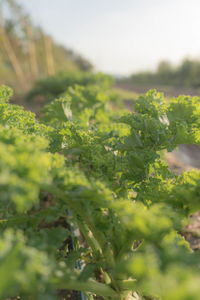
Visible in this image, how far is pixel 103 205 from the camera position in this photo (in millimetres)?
1900

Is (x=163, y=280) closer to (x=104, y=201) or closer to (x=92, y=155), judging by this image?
(x=104, y=201)


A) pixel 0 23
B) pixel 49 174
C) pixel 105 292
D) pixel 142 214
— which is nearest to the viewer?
pixel 142 214

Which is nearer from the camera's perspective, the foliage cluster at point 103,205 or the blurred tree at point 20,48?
the foliage cluster at point 103,205

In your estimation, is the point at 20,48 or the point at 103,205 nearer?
the point at 103,205

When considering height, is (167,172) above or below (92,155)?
below

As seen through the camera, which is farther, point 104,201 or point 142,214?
point 104,201

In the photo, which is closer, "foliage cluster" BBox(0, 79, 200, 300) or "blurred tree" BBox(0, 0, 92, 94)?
"foliage cluster" BBox(0, 79, 200, 300)

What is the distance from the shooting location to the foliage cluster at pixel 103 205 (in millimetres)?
1287

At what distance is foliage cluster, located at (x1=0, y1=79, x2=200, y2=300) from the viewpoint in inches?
50.7

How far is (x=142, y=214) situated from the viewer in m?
1.58

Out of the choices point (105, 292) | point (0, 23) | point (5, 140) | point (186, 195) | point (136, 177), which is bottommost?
point (105, 292)

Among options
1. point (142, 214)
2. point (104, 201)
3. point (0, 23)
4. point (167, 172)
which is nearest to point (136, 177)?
point (167, 172)

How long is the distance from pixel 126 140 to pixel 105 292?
1.59m

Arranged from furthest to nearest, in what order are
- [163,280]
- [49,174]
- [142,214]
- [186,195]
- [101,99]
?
1. [101,99]
2. [186,195]
3. [49,174]
4. [142,214]
5. [163,280]
